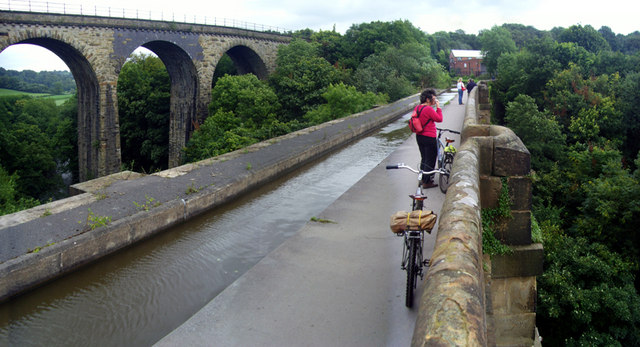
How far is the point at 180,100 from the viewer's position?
98.3 feet

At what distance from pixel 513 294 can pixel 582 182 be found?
723 inches

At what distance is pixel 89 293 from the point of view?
12.2ft

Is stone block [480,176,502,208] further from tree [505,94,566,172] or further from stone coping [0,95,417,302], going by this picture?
tree [505,94,566,172]

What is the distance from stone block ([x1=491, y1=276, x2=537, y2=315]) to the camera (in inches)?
177

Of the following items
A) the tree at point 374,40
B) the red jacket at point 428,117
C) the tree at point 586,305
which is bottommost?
the tree at point 586,305

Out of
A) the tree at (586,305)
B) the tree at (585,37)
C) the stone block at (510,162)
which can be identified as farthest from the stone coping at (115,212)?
the tree at (585,37)

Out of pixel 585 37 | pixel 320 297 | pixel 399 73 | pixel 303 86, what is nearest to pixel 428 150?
pixel 320 297

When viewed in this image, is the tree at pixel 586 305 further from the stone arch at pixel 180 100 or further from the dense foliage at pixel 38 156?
the dense foliage at pixel 38 156

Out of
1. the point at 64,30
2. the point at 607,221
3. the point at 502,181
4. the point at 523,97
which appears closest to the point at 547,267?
the point at 607,221

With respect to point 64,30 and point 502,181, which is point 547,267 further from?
point 64,30

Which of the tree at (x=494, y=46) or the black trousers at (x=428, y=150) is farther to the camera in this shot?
the tree at (x=494, y=46)

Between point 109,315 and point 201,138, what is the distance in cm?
1604

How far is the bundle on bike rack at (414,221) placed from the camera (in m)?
3.10

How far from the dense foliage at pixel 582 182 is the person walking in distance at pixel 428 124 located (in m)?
1.29
